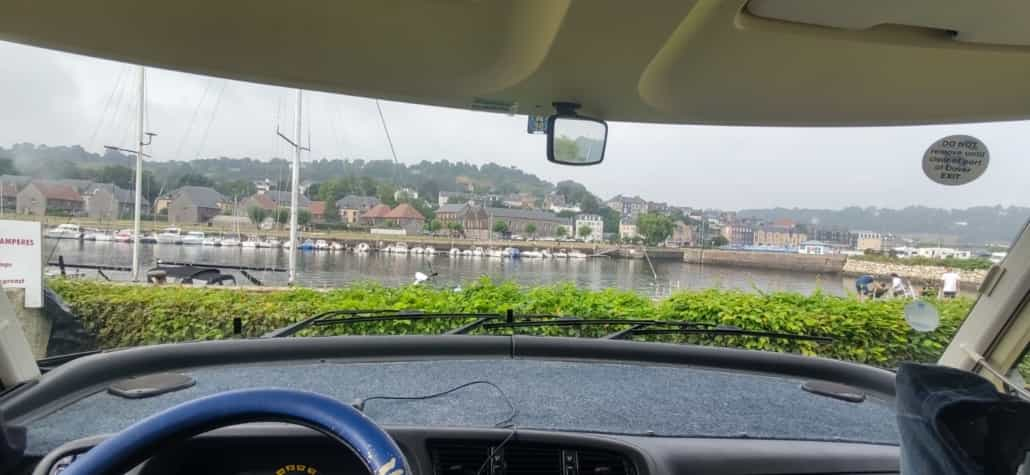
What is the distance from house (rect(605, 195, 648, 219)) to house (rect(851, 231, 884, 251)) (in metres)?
1.00

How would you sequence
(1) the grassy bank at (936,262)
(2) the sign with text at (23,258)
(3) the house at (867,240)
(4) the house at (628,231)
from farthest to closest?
(4) the house at (628,231) → (3) the house at (867,240) → (1) the grassy bank at (936,262) → (2) the sign with text at (23,258)

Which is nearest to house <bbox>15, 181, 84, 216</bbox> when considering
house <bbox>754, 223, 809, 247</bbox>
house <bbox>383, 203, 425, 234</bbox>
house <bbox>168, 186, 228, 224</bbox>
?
house <bbox>168, 186, 228, 224</bbox>

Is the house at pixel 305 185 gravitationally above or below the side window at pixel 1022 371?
above

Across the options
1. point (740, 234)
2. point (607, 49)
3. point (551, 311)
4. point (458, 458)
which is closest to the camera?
point (458, 458)

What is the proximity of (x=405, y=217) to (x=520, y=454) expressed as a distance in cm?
141

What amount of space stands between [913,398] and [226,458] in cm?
191

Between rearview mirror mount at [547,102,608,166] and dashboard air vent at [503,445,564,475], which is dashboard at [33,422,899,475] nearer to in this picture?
dashboard air vent at [503,445,564,475]

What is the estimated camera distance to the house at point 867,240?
8.87 feet

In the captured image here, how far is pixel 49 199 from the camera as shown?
230cm

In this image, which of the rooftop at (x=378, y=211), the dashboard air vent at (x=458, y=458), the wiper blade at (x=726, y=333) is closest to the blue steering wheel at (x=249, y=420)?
the dashboard air vent at (x=458, y=458)

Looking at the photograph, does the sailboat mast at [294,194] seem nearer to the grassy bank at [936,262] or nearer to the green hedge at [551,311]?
the green hedge at [551,311]

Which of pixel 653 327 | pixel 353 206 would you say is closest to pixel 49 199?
pixel 353 206

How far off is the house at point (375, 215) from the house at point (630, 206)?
46.5 inches

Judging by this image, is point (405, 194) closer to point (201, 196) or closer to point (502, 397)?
point (201, 196)
